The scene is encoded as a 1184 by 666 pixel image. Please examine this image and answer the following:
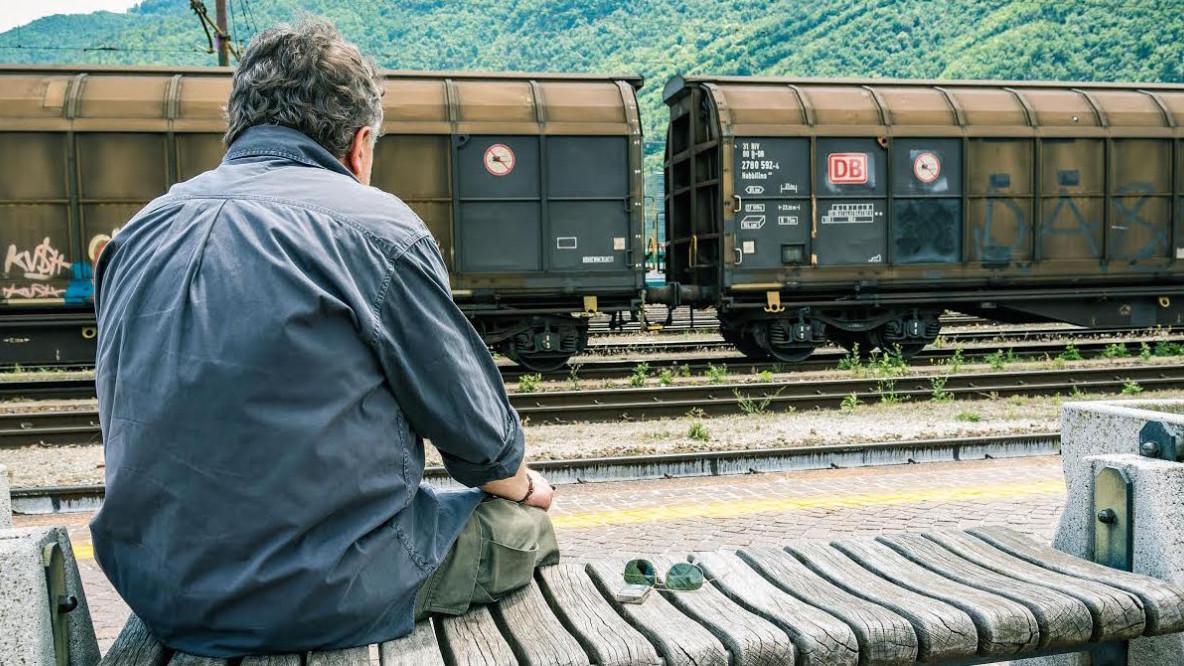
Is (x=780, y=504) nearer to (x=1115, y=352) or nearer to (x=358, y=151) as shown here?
(x=358, y=151)

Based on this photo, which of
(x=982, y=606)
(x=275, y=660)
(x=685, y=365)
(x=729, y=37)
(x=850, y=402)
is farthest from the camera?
(x=729, y=37)

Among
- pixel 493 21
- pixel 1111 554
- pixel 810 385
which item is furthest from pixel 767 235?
pixel 493 21

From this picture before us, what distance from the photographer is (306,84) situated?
2.09 m

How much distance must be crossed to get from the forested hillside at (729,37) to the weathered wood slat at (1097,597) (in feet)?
77.9

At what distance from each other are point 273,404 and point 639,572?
3.29 ft

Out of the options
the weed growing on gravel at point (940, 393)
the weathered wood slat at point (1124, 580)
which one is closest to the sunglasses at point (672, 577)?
the weathered wood slat at point (1124, 580)

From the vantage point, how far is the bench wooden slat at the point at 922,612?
2105 mm

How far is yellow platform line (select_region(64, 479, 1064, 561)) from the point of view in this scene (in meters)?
5.65

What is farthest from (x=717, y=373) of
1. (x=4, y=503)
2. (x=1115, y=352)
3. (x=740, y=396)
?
(x=4, y=503)

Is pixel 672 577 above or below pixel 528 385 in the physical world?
above

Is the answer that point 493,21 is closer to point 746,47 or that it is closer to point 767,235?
point 746,47

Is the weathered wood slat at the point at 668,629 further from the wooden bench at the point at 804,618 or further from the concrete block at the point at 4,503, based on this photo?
the concrete block at the point at 4,503

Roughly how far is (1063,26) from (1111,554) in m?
74.2

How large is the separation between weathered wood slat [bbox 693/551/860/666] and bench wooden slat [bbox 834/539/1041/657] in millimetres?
291
